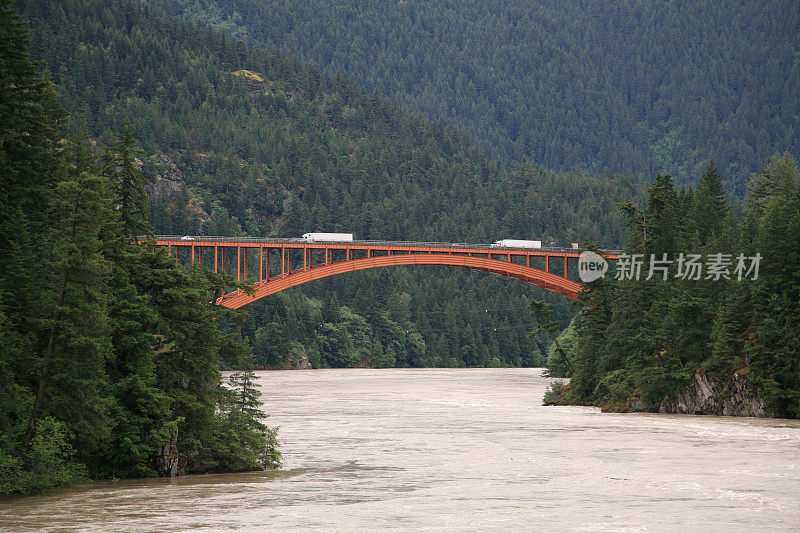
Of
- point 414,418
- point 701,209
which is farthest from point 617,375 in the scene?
point 701,209

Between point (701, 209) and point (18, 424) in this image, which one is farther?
point (701, 209)

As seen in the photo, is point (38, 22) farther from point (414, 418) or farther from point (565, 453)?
point (565, 453)

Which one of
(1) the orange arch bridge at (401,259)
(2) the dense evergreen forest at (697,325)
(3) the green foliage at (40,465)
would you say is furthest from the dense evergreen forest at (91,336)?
(1) the orange arch bridge at (401,259)

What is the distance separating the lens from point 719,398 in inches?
2208

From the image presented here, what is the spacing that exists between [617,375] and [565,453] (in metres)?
22.8

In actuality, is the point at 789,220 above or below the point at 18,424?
above

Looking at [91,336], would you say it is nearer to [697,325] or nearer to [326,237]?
[697,325]

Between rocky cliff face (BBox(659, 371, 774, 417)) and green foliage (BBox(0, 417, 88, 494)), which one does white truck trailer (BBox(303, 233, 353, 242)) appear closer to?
rocky cliff face (BBox(659, 371, 774, 417))

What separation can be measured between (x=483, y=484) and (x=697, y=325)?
30.5 metres

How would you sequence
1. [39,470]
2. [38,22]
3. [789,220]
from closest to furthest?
1. [39,470]
2. [789,220]
3. [38,22]

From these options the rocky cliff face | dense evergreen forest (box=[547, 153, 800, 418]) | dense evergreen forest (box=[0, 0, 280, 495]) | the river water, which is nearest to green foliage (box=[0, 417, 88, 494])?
dense evergreen forest (box=[0, 0, 280, 495])

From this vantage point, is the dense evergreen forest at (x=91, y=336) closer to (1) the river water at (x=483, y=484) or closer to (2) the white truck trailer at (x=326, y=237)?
(1) the river water at (x=483, y=484)

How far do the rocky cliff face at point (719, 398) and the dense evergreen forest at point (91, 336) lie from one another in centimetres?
2907

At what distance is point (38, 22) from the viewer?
19900 centimetres
